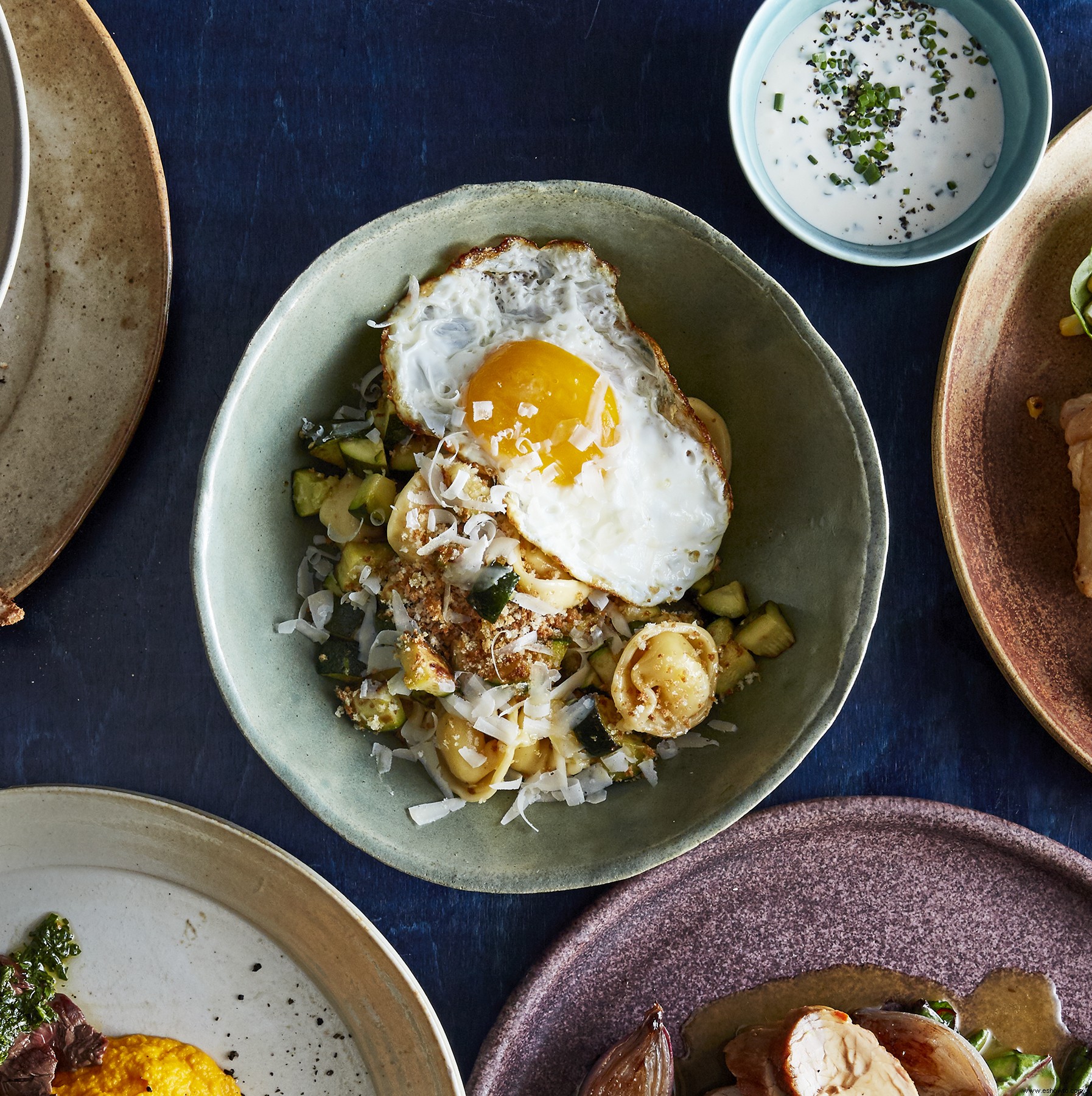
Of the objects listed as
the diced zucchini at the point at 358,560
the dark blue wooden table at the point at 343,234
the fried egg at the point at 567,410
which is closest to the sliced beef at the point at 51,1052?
the dark blue wooden table at the point at 343,234

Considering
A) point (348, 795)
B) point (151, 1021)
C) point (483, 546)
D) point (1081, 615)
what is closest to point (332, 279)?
point (483, 546)

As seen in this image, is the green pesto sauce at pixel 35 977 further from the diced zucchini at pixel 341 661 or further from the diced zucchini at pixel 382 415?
the diced zucchini at pixel 382 415

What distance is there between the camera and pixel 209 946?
2293mm

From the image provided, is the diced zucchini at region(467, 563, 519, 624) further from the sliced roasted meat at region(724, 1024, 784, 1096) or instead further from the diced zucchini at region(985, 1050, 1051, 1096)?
the diced zucchini at region(985, 1050, 1051, 1096)

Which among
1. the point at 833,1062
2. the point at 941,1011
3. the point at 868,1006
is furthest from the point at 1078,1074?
the point at 833,1062

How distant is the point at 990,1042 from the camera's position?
2.41 meters

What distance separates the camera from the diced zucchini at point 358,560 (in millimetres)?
2129

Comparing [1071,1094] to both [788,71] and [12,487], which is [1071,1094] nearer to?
[788,71]

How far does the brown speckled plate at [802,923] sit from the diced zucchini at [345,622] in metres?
0.91

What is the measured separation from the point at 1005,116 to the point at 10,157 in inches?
87.6

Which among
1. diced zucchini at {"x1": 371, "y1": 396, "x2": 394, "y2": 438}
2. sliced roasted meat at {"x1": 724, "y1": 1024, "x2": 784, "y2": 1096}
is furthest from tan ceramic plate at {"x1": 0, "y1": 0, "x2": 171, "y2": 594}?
sliced roasted meat at {"x1": 724, "y1": 1024, "x2": 784, "y2": 1096}

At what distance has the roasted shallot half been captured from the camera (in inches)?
87.4

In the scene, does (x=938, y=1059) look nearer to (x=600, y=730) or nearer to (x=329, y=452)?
(x=600, y=730)

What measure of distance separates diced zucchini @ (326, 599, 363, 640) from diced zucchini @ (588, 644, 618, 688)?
0.54 meters
